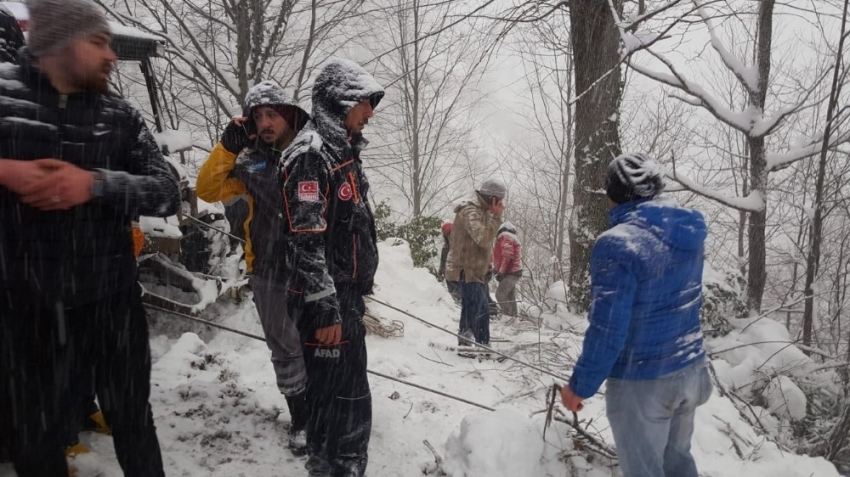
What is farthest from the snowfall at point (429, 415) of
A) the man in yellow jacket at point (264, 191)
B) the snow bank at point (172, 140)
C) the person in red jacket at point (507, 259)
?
the person in red jacket at point (507, 259)

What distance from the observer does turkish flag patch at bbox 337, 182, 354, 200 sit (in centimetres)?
244

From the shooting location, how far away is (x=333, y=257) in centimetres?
251

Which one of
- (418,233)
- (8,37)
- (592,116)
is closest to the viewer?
(8,37)

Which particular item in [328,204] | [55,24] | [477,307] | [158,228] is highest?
[55,24]

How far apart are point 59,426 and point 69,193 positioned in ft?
2.92

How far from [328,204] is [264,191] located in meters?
0.68

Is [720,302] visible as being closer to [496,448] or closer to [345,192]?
[496,448]

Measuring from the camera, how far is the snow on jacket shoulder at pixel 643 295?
203 cm

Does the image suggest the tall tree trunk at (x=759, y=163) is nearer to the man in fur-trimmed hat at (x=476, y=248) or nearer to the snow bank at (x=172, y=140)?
the man in fur-trimmed hat at (x=476, y=248)

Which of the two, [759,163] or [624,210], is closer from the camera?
[624,210]

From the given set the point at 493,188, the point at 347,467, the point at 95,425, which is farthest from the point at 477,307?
the point at 95,425

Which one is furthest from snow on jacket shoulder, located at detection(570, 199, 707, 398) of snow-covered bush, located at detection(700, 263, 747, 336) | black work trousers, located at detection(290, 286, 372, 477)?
snow-covered bush, located at detection(700, 263, 747, 336)

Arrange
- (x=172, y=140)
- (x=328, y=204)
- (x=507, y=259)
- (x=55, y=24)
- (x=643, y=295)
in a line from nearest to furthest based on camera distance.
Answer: (x=55, y=24)
(x=643, y=295)
(x=328, y=204)
(x=172, y=140)
(x=507, y=259)

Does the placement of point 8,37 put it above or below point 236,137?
above
